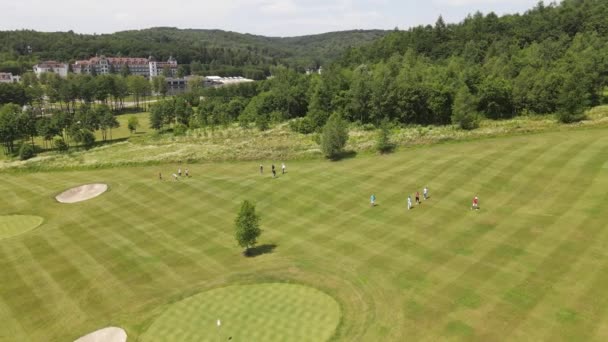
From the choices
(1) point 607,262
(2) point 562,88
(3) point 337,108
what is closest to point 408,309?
(1) point 607,262

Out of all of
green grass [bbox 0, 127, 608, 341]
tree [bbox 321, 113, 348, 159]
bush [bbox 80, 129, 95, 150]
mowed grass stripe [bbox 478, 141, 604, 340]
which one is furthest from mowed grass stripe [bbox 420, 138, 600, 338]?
bush [bbox 80, 129, 95, 150]

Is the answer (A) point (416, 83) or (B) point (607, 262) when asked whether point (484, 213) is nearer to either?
(B) point (607, 262)

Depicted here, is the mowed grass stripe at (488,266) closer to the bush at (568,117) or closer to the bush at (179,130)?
the bush at (568,117)

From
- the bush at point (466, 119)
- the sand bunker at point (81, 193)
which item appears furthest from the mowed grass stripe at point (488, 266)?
the sand bunker at point (81, 193)

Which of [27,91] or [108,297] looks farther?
[27,91]

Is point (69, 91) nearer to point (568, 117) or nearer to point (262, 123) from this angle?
point (262, 123)

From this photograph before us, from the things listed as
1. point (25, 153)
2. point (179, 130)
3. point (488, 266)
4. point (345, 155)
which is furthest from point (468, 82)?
point (25, 153)
